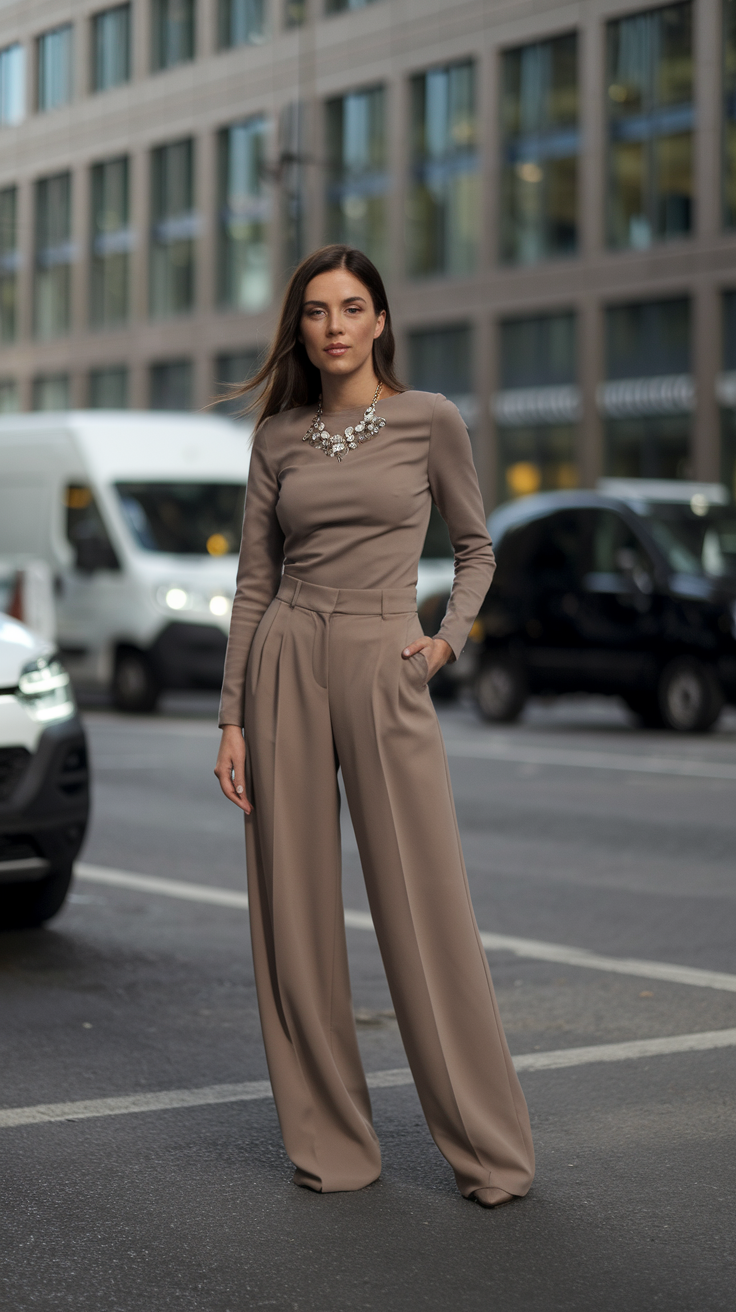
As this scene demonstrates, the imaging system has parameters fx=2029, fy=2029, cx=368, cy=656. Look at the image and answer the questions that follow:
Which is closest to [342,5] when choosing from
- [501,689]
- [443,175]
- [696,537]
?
[443,175]

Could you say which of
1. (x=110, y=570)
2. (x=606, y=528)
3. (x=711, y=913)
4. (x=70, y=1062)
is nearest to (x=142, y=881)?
(x=711, y=913)

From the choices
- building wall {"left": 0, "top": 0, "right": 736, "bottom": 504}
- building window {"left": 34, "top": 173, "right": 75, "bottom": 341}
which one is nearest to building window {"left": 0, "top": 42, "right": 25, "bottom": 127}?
building wall {"left": 0, "top": 0, "right": 736, "bottom": 504}

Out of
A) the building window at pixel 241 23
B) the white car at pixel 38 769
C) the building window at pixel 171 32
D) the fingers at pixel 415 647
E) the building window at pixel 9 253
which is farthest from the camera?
the building window at pixel 9 253

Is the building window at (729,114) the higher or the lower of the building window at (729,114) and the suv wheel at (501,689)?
the higher

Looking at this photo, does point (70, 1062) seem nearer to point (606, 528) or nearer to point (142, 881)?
point (142, 881)

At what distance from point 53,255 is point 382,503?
46.6 meters

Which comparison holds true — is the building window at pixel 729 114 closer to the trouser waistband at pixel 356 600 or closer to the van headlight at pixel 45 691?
the van headlight at pixel 45 691

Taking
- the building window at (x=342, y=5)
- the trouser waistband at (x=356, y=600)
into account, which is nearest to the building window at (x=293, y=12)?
the building window at (x=342, y=5)

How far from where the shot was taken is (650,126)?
32.2 m

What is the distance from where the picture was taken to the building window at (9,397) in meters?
51.0

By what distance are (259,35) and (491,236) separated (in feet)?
29.1

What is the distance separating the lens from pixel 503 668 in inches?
691

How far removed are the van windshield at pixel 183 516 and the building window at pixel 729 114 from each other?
47.6 ft

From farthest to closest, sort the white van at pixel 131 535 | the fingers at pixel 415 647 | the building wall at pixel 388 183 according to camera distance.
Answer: the building wall at pixel 388 183
the white van at pixel 131 535
the fingers at pixel 415 647
